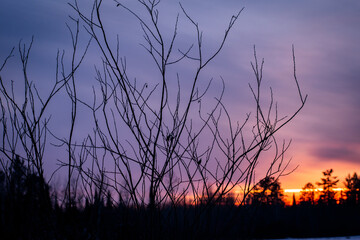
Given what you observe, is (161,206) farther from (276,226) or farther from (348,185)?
(348,185)

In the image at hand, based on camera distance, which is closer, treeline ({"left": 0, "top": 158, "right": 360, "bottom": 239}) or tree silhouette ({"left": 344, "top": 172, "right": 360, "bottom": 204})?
treeline ({"left": 0, "top": 158, "right": 360, "bottom": 239})

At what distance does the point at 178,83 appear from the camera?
2.23m

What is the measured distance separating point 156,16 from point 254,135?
1028mm

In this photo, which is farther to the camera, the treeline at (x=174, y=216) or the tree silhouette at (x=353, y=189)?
the tree silhouette at (x=353, y=189)

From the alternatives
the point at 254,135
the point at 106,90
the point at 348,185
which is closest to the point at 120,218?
the point at 106,90

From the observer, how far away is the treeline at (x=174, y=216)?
2195 mm

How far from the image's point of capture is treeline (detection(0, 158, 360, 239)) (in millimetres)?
2195

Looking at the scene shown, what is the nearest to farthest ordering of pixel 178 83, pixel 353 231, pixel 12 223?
pixel 178 83, pixel 12 223, pixel 353 231

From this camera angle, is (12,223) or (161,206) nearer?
(161,206)

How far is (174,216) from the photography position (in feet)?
7.14

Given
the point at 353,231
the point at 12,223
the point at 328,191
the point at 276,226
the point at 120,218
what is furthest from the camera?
the point at 328,191

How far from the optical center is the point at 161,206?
2377 mm

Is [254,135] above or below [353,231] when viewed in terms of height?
above

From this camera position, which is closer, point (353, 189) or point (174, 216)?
point (174, 216)
